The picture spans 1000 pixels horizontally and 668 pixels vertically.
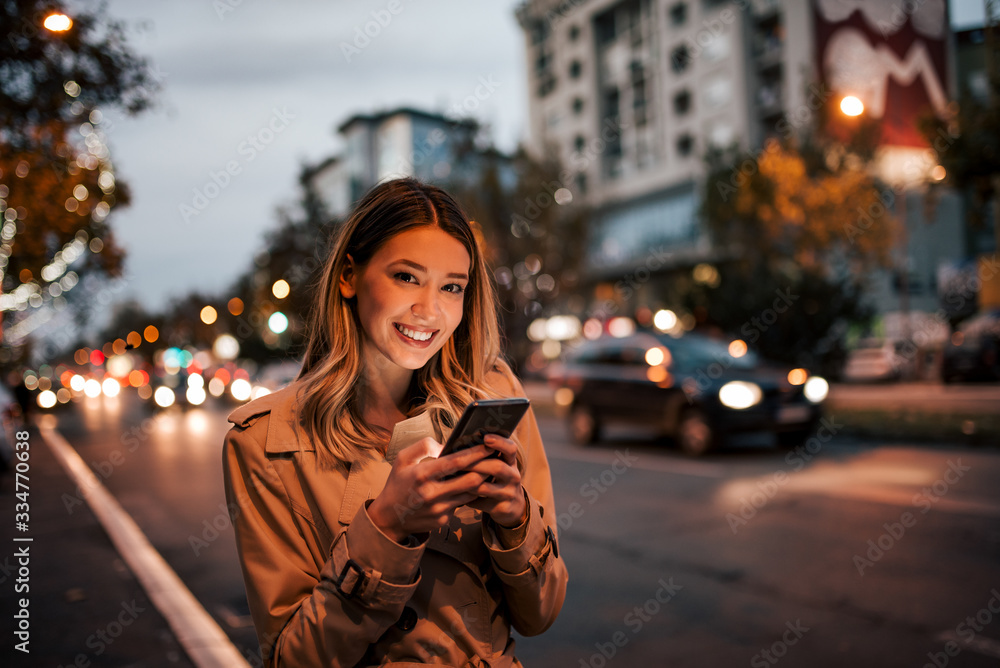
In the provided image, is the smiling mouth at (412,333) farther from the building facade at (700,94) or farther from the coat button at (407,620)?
the building facade at (700,94)

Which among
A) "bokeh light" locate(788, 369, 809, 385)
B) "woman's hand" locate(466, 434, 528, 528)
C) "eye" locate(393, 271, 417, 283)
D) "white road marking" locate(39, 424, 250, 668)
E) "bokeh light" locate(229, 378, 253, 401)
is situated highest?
"eye" locate(393, 271, 417, 283)

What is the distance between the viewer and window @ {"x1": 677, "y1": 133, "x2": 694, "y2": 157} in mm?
44281

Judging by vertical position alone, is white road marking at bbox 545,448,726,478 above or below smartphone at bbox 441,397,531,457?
below

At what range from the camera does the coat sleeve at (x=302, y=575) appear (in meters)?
1.40

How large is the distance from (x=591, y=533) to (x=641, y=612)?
83.3 inches

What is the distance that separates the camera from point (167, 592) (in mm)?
5402

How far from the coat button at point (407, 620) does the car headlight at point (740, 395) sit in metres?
10.00

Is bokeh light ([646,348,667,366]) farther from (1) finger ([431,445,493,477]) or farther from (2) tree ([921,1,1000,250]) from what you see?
(1) finger ([431,445,493,477])

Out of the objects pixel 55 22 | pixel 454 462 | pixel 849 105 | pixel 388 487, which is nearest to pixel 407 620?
pixel 388 487

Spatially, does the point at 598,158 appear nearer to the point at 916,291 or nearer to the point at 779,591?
the point at 916,291

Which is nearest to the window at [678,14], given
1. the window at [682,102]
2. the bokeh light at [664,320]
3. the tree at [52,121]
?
the window at [682,102]

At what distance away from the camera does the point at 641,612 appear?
482cm

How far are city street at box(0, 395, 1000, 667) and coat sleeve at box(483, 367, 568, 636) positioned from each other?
2.67 metres

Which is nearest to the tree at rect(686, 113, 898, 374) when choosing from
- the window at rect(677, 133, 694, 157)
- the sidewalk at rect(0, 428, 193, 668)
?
the window at rect(677, 133, 694, 157)
